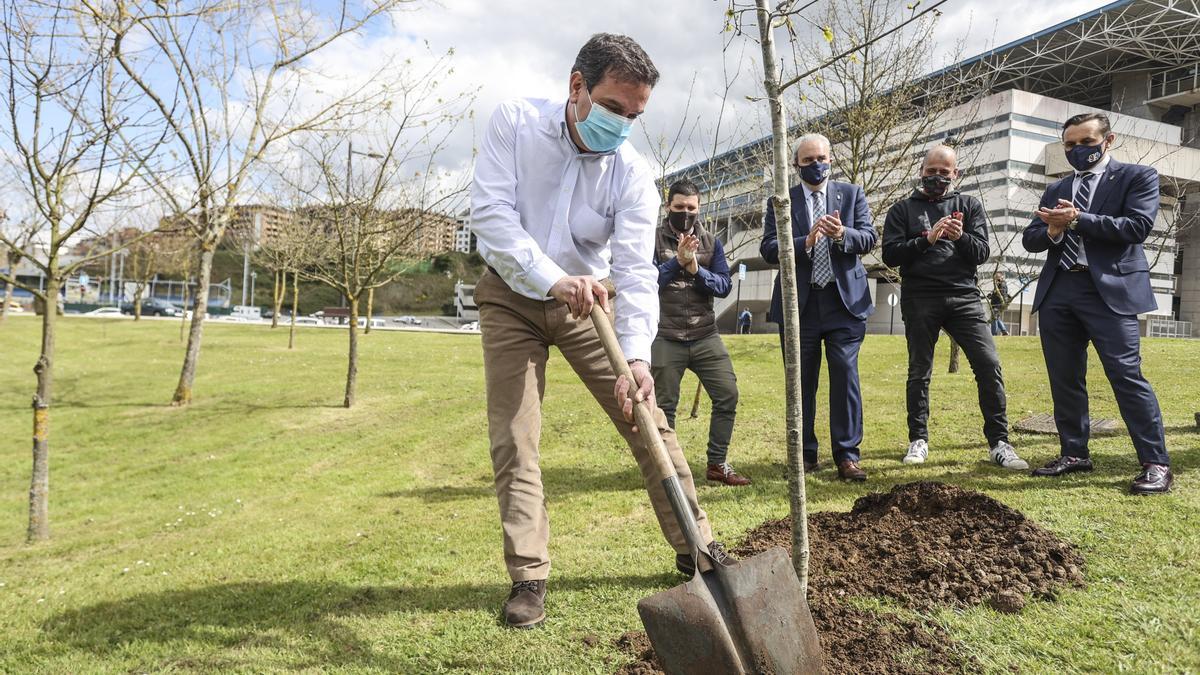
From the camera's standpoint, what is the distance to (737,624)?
7.09ft

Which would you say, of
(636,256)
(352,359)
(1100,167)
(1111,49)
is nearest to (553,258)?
(636,256)

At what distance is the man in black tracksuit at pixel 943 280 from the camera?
4848 mm

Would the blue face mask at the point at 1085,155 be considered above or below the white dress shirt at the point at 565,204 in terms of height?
above

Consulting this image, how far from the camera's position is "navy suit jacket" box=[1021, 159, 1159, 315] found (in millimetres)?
4094

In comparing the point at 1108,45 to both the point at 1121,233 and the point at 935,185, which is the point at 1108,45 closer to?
the point at 935,185

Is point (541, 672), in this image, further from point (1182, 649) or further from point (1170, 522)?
point (1170, 522)

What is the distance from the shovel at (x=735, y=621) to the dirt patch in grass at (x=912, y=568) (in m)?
0.24

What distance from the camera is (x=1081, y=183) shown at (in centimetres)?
446

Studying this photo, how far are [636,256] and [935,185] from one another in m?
2.94

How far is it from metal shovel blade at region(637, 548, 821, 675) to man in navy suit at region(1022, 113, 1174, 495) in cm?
275

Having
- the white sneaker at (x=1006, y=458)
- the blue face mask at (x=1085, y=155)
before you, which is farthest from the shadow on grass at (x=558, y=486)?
the blue face mask at (x=1085, y=155)

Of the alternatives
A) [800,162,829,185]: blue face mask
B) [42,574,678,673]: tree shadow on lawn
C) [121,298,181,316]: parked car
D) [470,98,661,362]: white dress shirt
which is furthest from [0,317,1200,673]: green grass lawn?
[121,298,181,316]: parked car

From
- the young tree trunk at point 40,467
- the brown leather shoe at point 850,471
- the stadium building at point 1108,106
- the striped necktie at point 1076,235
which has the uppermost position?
the stadium building at point 1108,106

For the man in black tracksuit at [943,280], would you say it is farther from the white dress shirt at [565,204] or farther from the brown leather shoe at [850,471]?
the white dress shirt at [565,204]
